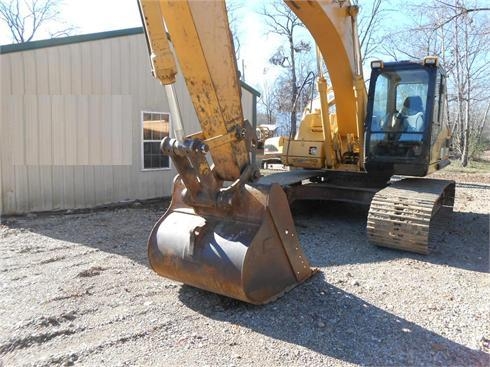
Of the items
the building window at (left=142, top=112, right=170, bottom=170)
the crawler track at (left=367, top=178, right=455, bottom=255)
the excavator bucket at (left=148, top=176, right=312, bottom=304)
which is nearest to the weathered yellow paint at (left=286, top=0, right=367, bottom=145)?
the crawler track at (left=367, top=178, right=455, bottom=255)

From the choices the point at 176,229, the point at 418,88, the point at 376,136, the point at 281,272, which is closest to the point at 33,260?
the point at 176,229

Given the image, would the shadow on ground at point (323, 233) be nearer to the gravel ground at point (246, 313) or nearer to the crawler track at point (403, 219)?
the gravel ground at point (246, 313)

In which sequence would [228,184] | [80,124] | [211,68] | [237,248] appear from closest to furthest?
[211,68] → [237,248] → [228,184] → [80,124]

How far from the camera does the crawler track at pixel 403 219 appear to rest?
17.5 ft

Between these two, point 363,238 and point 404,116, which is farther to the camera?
point 404,116

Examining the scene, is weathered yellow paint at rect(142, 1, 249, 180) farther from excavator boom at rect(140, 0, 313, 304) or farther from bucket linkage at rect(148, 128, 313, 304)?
bucket linkage at rect(148, 128, 313, 304)

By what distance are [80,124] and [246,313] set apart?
642 cm

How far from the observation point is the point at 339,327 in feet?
11.2

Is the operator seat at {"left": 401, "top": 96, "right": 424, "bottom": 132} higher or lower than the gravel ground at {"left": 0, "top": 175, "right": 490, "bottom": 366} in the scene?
higher

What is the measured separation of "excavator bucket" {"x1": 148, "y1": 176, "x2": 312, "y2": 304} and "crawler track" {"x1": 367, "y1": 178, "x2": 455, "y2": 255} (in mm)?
1936

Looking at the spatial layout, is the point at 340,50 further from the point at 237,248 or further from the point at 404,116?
the point at 237,248

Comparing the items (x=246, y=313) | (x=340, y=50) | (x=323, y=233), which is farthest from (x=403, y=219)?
(x=246, y=313)

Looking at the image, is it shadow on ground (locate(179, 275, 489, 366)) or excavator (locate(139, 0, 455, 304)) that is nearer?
shadow on ground (locate(179, 275, 489, 366))

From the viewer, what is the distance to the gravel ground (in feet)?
9.93
